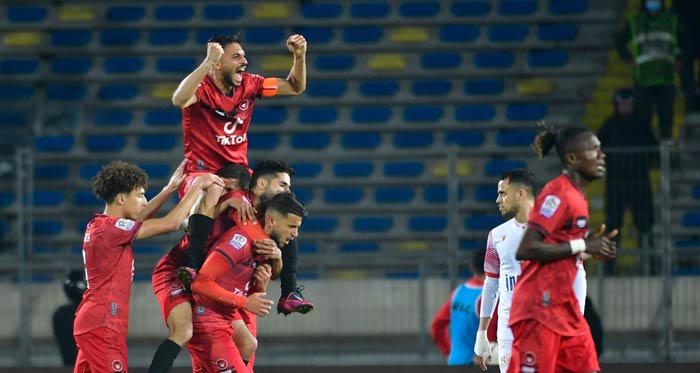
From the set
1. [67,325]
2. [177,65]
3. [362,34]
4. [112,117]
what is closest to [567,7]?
[362,34]

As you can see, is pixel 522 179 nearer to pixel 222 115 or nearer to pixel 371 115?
pixel 222 115

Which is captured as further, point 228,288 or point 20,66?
point 20,66

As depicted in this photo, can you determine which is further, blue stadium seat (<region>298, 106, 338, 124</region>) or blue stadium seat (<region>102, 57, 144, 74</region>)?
blue stadium seat (<region>102, 57, 144, 74</region>)

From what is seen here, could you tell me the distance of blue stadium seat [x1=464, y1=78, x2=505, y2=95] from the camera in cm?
1702

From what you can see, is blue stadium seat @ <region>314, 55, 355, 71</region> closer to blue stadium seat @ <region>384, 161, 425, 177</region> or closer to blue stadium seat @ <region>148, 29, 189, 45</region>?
blue stadium seat @ <region>148, 29, 189, 45</region>

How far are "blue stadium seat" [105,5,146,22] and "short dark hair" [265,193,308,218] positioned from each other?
10.4 meters

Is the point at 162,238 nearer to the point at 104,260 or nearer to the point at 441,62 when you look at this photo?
the point at 441,62

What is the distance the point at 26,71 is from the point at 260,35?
308cm

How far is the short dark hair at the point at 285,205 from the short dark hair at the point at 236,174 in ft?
2.00

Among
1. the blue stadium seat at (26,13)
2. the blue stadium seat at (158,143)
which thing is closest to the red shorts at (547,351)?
the blue stadium seat at (158,143)

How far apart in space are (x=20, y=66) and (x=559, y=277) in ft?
39.7

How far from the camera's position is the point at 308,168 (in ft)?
52.5

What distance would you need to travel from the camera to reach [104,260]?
8.08 metres

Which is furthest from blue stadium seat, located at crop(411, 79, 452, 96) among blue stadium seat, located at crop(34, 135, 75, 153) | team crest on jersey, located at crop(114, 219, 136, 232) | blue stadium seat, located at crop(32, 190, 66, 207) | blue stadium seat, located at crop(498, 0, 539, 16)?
team crest on jersey, located at crop(114, 219, 136, 232)
